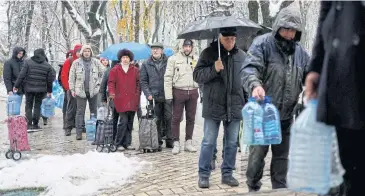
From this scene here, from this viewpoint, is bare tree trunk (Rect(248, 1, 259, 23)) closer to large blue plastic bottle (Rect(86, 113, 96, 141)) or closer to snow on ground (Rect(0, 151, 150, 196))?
large blue plastic bottle (Rect(86, 113, 96, 141))

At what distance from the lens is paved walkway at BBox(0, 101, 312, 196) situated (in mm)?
5672

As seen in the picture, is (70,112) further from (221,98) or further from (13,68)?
(221,98)

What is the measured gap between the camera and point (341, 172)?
256 centimetres

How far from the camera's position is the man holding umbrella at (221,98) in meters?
5.75

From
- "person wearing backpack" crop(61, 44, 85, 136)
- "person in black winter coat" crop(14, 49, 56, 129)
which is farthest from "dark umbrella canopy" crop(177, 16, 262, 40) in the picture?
"person in black winter coat" crop(14, 49, 56, 129)

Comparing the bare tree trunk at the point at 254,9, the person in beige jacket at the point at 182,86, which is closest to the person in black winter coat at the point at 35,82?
the person in beige jacket at the point at 182,86

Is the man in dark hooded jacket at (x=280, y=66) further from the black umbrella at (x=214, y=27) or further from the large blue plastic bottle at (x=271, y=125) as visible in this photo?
the black umbrella at (x=214, y=27)

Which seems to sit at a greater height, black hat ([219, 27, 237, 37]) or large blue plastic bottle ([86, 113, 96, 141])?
black hat ([219, 27, 237, 37])

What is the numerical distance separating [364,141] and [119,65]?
6.83m

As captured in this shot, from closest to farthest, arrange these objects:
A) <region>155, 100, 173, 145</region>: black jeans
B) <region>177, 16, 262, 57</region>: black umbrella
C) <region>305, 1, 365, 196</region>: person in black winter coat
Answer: <region>305, 1, 365, 196</region>: person in black winter coat < <region>177, 16, 262, 57</region>: black umbrella < <region>155, 100, 173, 145</region>: black jeans

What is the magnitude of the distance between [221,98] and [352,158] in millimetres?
3244

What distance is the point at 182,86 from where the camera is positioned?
838 centimetres

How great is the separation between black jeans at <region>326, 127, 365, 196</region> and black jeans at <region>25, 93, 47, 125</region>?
33.1 ft

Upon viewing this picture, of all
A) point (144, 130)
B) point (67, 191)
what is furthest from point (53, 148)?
point (67, 191)
